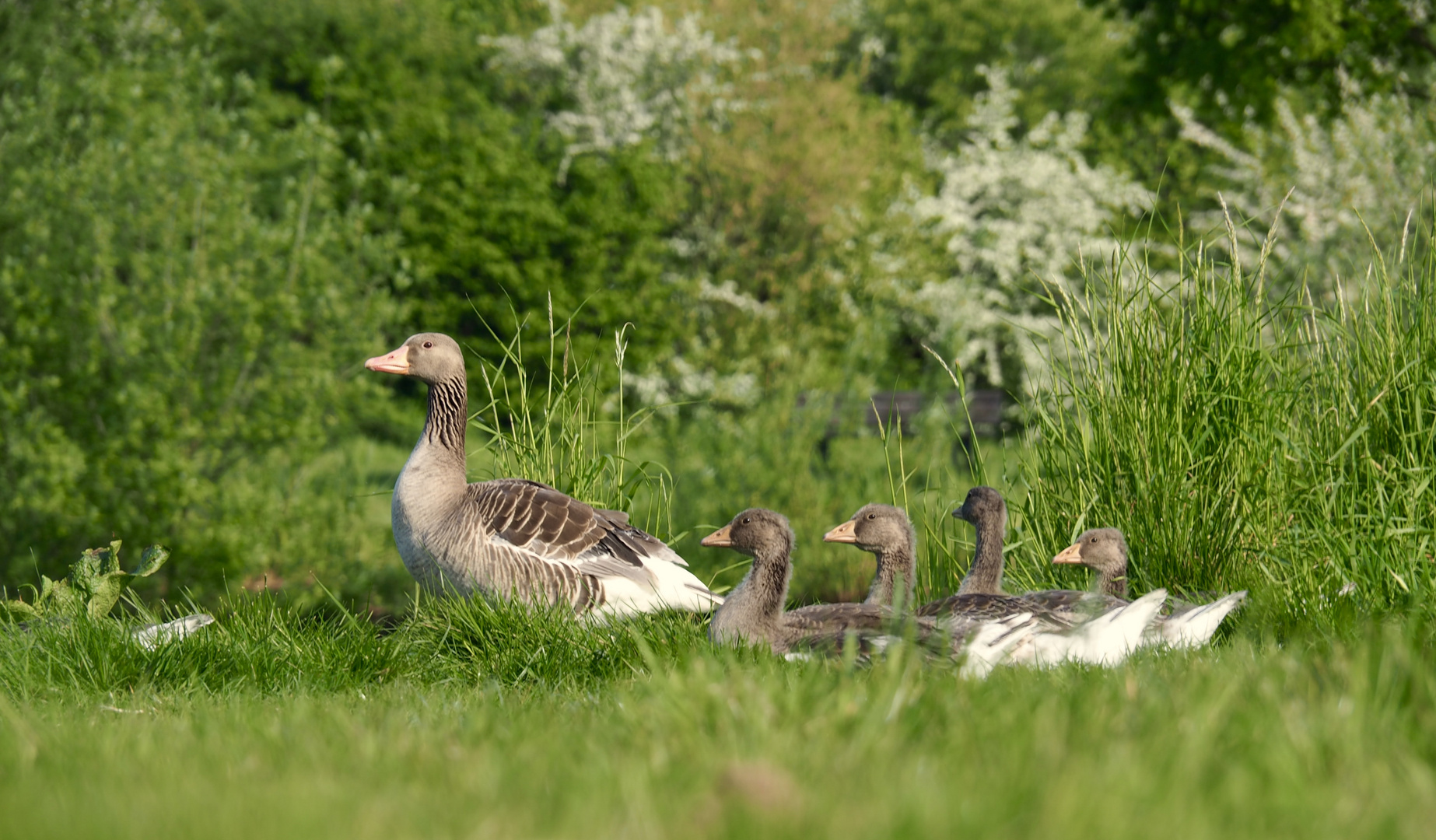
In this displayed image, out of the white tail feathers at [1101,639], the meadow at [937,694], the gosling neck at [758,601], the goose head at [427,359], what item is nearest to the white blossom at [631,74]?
the goose head at [427,359]

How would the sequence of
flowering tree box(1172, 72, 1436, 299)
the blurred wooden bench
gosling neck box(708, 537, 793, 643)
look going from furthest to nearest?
the blurred wooden bench, flowering tree box(1172, 72, 1436, 299), gosling neck box(708, 537, 793, 643)

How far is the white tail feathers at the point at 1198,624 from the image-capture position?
4.45 meters

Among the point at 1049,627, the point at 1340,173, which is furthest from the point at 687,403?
the point at 1340,173

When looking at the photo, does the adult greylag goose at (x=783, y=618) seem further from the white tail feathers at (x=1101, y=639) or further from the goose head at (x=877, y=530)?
the goose head at (x=877, y=530)

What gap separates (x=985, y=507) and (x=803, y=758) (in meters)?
3.57

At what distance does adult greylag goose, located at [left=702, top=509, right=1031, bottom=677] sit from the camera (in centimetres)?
428

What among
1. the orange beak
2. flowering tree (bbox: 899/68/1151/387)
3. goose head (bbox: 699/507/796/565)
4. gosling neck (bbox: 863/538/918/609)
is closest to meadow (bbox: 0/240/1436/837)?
goose head (bbox: 699/507/796/565)

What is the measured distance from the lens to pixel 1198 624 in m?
4.48

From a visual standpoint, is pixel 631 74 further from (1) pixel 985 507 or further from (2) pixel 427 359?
(1) pixel 985 507

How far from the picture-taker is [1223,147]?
18.8 metres

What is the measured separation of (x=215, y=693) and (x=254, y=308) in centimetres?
771

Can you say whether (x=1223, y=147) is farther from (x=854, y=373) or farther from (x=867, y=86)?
(x=867, y=86)

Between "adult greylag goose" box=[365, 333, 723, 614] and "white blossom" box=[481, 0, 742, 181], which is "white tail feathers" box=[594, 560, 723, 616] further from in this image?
"white blossom" box=[481, 0, 742, 181]

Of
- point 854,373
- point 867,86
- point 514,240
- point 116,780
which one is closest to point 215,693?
point 116,780
